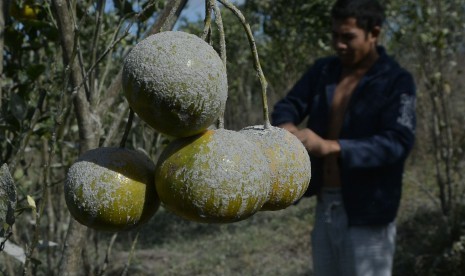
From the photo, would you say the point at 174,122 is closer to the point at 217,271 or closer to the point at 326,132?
the point at 326,132

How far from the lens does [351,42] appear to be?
2773 millimetres

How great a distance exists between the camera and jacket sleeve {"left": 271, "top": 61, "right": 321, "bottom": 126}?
2.90m

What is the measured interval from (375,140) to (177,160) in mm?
1882

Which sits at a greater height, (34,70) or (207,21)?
(207,21)

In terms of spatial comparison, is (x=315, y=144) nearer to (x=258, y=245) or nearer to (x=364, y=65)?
(x=364, y=65)

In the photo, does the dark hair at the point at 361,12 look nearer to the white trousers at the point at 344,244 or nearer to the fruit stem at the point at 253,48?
the white trousers at the point at 344,244

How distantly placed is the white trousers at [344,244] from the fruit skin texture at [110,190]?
76.8 inches

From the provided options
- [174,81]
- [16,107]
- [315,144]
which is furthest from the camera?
[315,144]

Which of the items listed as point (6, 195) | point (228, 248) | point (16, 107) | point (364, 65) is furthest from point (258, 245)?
point (6, 195)

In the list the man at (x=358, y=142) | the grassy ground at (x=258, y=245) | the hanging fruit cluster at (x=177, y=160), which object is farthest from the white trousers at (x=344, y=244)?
the hanging fruit cluster at (x=177, y=160)

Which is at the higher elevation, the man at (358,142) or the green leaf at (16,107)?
the green leaf at (16,107)

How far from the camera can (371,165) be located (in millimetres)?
2588

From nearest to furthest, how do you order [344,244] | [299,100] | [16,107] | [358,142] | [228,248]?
1. [16,107]
2. [358,142]
3. [344,244]
4. [299,100]
5. [228,248]

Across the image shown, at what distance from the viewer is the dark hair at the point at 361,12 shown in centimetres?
280
